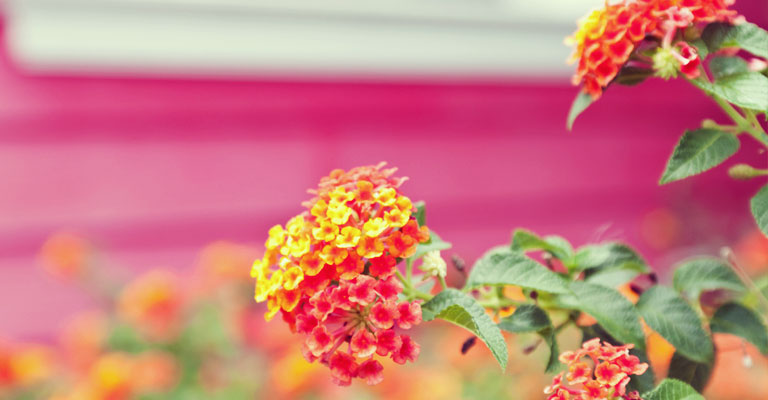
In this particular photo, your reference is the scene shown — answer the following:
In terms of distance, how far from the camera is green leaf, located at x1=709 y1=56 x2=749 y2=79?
1.92ft

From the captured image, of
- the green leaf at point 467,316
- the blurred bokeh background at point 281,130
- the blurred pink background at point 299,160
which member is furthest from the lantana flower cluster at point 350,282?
the blurred pink background at point 299,160

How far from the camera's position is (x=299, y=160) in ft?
7.55

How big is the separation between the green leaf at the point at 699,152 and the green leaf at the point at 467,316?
17cm

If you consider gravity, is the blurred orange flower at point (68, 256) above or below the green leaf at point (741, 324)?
above

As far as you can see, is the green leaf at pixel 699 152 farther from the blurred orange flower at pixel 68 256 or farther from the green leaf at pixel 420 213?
the blurred orange flower at pixel 68 256

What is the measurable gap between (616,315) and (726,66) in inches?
8.4

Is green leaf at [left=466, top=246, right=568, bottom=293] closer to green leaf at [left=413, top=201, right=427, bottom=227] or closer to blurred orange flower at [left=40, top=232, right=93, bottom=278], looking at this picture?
green leaf at [left=413, top=201, right=427, bottom=227]

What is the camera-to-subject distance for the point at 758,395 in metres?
1.24

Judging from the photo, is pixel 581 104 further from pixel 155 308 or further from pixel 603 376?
pixel 155 308

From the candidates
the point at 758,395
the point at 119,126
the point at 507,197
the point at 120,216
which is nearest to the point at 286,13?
the point at 119,126

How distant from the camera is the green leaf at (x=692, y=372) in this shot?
62 cm

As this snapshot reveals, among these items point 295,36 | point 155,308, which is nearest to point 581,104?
point 155,308

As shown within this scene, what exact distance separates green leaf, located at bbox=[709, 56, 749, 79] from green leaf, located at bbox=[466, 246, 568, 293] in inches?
8.2

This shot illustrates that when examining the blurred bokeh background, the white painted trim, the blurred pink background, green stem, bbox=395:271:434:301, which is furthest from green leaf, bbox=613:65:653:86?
the white painted trim
